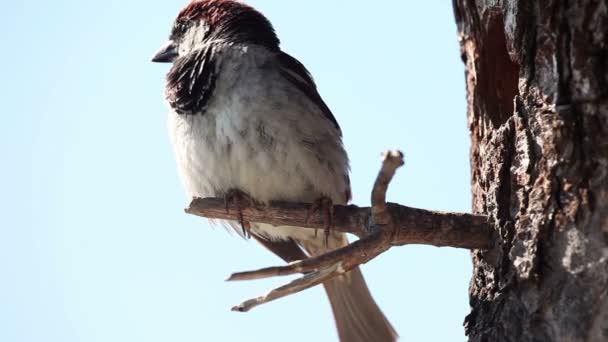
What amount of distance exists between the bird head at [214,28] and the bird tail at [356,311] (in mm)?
1156

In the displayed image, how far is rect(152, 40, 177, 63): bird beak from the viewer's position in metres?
4.65

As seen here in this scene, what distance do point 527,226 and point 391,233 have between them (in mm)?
459

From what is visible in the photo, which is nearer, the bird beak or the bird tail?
the bird tail

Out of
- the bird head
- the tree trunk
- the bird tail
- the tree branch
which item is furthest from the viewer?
the bird head

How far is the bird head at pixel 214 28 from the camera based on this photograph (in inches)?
168

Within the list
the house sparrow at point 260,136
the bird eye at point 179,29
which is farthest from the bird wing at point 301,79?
the bird eye at point 179,29

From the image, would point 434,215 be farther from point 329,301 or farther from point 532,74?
point 329,301

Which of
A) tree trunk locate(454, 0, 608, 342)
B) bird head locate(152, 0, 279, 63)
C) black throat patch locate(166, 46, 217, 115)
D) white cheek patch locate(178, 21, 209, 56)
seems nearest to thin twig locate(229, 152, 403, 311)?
tree trunk locate(454, 0, 608, 342)

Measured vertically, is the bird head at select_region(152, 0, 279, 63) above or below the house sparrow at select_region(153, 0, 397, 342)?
above

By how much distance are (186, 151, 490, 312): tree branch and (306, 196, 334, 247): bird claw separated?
0.05 ft

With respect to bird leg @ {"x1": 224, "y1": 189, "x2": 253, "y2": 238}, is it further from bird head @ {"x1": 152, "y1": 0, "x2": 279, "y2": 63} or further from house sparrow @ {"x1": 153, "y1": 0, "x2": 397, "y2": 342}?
bird head @ {"x1": 152, "y1": 0, "x2": 279, "y2": 63}

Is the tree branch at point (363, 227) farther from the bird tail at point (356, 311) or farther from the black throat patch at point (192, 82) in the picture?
the bird tail at point (356, 311)

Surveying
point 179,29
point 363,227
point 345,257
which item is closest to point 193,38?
point 179,29

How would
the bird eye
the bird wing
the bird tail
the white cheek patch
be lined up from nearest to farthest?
the bird wing, the bird tail, the white cheek patch, the bird eye
